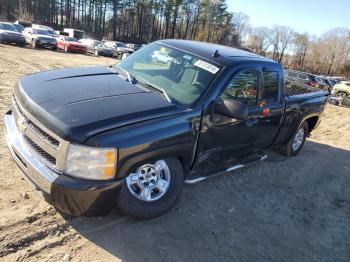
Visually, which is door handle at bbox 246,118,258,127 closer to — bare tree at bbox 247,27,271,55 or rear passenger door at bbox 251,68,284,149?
rear passenger door at bbox 251,68,284,149

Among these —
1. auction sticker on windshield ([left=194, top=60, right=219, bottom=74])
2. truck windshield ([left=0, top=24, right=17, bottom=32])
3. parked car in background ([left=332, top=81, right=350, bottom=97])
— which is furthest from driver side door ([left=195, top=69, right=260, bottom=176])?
truck windshield ([left=0, top=24, right=17, bottom=32])

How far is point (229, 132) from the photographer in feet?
14.0

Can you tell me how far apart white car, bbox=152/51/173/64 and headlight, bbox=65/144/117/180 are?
6.22ft

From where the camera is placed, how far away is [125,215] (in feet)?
12.0

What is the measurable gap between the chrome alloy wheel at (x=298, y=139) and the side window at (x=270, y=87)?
1.80 meters

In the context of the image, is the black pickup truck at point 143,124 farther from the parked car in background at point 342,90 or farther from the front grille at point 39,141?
the parked car in background at point 342,90

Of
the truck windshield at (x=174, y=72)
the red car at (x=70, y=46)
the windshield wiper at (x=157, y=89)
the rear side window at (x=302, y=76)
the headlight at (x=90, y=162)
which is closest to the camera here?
the headlight at (x=90, y=162)

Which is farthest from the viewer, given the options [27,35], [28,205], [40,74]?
[27,35]

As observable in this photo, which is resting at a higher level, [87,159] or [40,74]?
[40,74]

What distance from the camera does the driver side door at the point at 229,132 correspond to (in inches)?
156

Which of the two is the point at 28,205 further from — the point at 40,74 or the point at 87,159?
the point at 40,74

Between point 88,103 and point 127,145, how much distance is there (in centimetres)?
64

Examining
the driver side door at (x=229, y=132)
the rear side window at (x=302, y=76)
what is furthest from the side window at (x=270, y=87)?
the rear side window at (x=302, y=76)

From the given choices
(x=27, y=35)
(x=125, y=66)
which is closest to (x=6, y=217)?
(x=125, y=66)
